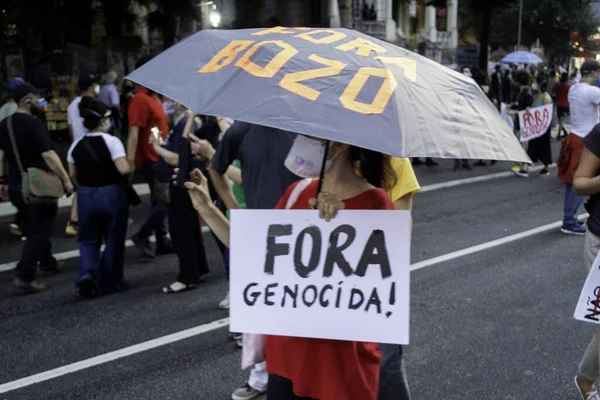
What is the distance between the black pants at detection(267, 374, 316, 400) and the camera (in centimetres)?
265

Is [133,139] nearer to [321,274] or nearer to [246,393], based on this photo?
[246,393]

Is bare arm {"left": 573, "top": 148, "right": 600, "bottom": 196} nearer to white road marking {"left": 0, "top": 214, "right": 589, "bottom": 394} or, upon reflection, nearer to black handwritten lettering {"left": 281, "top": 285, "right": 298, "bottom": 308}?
black handwritten lettering {"left": 281, "top": 285, "right": 298, "bottom": 308}

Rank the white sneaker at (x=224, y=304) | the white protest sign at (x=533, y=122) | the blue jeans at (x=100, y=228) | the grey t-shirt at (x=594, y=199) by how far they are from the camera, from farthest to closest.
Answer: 1. the white protest sign at (x=533, y=122)
2. the blue jeans at (x=100, y=228)
3. the white sneaker at (x=224, y=304)
4. the grey t-shirt at (x=594, y=199)

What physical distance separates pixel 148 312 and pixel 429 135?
4147mm

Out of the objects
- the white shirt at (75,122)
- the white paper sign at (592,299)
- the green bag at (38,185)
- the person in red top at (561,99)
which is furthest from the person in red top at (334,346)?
the person in red top at (561,99)

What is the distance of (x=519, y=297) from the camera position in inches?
242

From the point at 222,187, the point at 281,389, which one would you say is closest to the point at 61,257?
the point at 222,187

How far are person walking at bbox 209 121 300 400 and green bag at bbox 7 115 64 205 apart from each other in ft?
9.63

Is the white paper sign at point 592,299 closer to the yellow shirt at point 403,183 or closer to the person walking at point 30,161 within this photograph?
the yellow shirt at point 403,183

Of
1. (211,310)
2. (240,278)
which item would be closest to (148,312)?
(211,310)

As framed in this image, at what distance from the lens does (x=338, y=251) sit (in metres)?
2.51

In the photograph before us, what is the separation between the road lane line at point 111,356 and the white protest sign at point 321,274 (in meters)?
2.56

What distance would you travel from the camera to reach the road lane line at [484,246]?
23.7 feet

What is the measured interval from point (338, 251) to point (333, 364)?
1.32 feet
